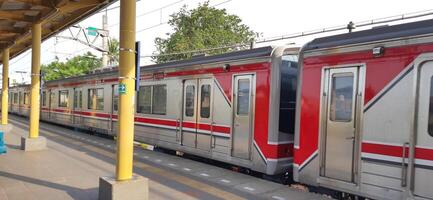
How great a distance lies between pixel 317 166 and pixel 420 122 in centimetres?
204

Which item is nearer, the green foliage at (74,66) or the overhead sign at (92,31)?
the overhead sign at (92,31)

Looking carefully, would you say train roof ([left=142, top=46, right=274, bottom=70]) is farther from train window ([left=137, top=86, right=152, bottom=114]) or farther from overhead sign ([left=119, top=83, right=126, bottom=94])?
overhead sign ([left=119, top=83, right=126, bottom=94])

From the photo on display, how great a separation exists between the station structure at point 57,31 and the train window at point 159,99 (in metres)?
2.94

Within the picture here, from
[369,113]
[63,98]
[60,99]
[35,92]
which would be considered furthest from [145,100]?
[60,99]

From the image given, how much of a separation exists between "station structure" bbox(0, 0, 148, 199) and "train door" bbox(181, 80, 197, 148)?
2.94m

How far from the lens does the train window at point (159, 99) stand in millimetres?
12141

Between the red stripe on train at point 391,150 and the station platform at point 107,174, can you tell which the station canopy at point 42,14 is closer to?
the station platform at point 107,174

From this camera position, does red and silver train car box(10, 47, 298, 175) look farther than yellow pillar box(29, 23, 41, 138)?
No

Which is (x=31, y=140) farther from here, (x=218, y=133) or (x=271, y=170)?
(x=271, y=170)

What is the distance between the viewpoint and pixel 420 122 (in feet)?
18.6

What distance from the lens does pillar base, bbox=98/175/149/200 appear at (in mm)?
6055

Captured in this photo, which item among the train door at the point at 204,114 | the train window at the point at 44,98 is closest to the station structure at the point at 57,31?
the train door at the point at 204,114

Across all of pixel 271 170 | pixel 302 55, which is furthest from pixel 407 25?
pixel 271 170

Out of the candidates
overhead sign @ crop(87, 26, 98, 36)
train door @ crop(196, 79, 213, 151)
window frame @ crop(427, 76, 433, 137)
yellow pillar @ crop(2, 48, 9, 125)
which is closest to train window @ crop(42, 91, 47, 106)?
overhead sign @ crop(87, 26, 98, 36)
